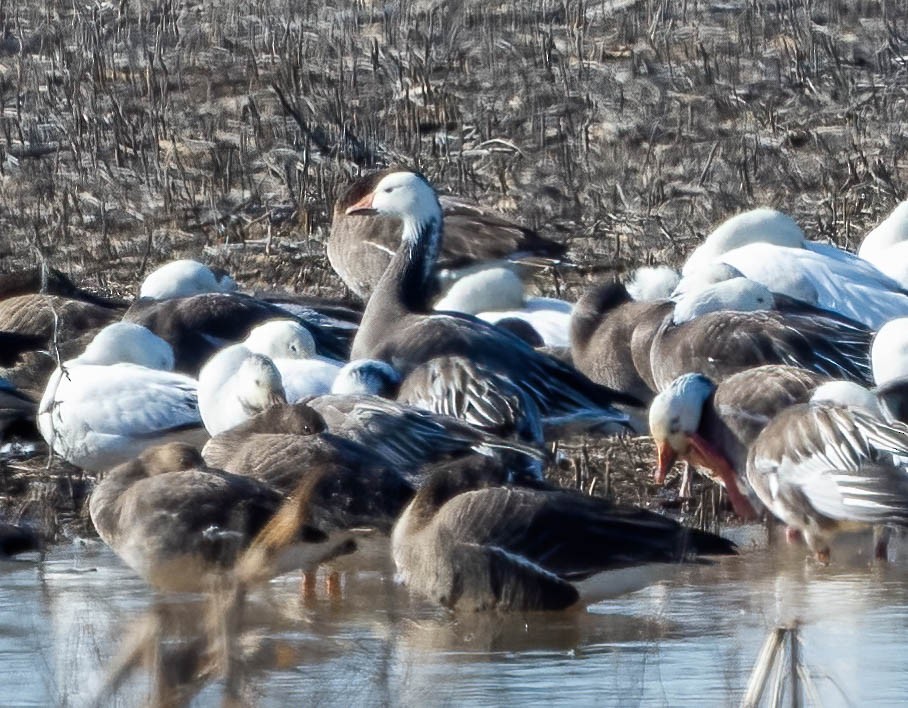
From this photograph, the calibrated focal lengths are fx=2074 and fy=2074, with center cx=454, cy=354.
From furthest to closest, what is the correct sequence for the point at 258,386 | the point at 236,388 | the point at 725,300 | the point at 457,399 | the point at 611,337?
1. the point at 611,337
2. the point at 725,300
3. the point at 457,399
4. the point at 236,388
5. the point at 258,386

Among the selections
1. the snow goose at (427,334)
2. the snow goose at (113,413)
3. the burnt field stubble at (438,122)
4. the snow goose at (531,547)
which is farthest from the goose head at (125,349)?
the snow goose at (531,547)

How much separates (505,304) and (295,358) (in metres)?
1.80

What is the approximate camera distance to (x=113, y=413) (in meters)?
7.96

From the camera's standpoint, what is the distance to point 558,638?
606 cm

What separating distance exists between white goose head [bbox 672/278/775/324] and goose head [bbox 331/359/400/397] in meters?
1.58

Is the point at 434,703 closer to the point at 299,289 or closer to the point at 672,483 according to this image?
the point at 672,483

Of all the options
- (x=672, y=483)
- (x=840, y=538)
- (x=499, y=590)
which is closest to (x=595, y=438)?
(x=672, y=483)

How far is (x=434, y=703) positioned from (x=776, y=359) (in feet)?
15.1

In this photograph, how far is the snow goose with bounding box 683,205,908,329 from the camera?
968 cm

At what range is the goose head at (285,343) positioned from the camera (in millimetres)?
8641

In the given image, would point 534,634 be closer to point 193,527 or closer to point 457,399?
point 193,527

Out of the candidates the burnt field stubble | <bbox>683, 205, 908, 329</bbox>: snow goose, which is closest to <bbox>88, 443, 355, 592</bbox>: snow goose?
<bbox>683, 205, 908, 329</bbox>: snow goose

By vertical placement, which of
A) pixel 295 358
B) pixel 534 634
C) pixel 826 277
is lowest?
pixel 534 634

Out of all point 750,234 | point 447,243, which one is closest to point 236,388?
point 447,243
